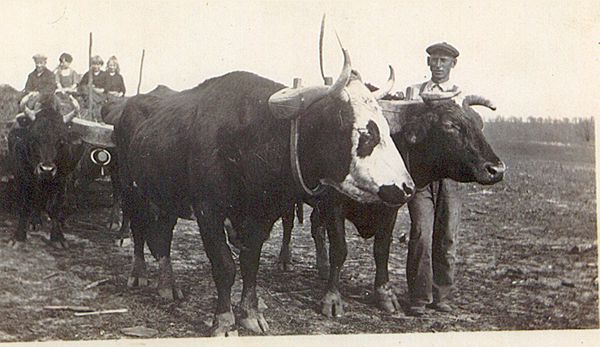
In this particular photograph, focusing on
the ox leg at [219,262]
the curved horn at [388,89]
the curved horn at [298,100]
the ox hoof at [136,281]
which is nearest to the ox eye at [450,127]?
the curved horn at [388,89]

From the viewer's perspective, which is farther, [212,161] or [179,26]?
[179,26]

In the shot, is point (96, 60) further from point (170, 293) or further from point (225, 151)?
point (170, 293)

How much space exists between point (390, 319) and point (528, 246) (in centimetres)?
80

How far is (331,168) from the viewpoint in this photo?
142 inches

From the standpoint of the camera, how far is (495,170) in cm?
384

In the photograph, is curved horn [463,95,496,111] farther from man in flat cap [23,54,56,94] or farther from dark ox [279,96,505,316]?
man in flat cap [23,54,56,94]

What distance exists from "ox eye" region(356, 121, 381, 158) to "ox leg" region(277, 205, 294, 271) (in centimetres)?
51

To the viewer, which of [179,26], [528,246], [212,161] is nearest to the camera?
[212,161]

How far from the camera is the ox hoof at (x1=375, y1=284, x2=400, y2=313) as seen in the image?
3.95 m

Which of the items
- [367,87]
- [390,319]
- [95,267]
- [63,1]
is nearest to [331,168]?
[367,87]

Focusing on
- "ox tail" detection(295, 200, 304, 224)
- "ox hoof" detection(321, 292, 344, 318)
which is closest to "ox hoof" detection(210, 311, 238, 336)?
"ox hoof" detection(321, 292, 344, 318)

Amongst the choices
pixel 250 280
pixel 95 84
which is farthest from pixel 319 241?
pixel 95 84

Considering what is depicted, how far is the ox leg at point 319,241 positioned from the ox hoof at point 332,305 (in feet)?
0.33

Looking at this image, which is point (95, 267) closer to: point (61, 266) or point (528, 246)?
point (61, 266)
